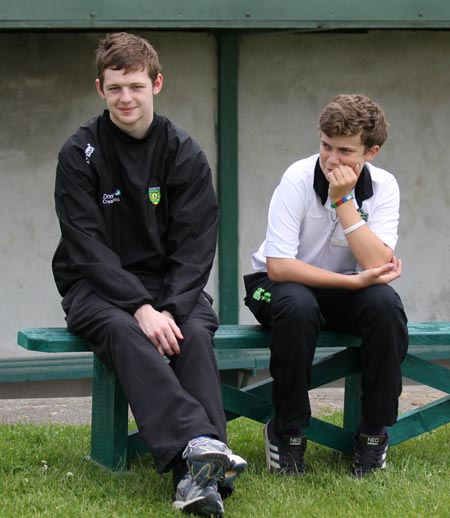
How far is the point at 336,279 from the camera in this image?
14.9ft

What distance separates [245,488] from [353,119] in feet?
4.79

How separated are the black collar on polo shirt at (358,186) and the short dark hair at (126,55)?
0.76 m

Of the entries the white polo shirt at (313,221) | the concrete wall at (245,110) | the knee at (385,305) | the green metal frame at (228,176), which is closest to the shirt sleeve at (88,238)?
the white polo shirt at (313,221)

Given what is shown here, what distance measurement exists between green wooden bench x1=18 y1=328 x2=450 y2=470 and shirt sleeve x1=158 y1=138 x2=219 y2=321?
33 cm

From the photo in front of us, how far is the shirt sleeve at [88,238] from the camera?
4.37 meters

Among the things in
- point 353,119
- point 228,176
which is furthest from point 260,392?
point 228,176

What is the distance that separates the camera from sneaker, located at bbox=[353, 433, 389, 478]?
181 inches

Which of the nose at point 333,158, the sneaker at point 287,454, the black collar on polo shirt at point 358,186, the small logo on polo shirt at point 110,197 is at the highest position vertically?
the nose at point 333,158

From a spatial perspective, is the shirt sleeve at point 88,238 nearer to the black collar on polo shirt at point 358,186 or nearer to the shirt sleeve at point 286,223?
A: the shirt sleeve at point 286,223
